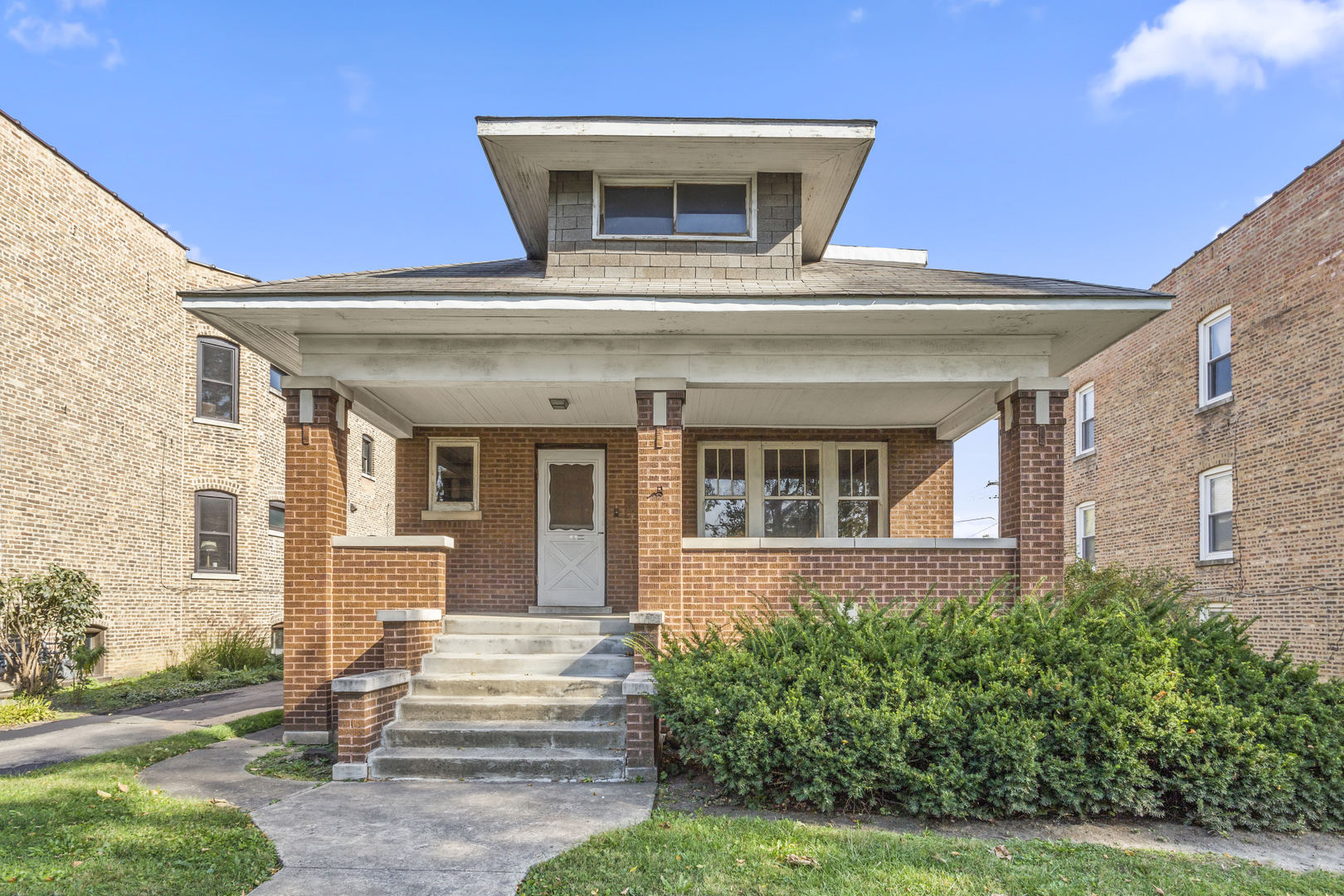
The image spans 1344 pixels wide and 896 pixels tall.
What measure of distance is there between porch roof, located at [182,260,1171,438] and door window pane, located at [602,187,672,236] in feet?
3.27

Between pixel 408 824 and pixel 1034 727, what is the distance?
4.33 meters

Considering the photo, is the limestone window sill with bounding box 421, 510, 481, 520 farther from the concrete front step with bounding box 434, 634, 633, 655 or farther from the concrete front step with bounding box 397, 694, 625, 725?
the concrete front step with bounding box 397, 694, 625, 725

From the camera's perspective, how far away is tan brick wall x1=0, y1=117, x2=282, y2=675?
13.4m

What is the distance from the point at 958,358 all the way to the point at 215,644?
14.5m

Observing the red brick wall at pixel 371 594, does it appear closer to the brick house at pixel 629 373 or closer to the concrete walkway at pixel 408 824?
the brick house at pixel 629 373

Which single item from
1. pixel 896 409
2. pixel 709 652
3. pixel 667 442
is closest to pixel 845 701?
pixel 709 652

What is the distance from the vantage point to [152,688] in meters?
13.2

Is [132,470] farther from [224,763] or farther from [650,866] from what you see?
[650,866]

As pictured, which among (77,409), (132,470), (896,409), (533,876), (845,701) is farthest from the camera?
(132,470)

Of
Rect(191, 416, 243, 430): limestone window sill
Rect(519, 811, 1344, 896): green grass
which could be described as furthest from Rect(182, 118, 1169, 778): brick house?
Rect(191, 416, 243, 430): limestone window sill

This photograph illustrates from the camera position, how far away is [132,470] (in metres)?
15.7

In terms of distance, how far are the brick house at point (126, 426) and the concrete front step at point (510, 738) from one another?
9.95 metres

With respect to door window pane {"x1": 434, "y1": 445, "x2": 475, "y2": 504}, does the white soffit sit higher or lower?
higher

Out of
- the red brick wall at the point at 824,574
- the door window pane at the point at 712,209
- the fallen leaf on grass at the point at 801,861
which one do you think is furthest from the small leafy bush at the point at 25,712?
the fallen leaf on grass at the point at 801,861
